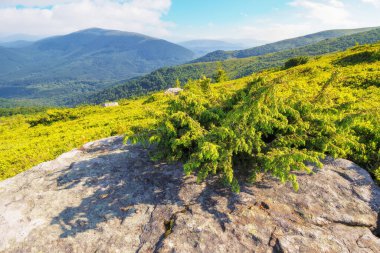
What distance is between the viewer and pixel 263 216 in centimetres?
601

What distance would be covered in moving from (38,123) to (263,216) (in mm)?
39304

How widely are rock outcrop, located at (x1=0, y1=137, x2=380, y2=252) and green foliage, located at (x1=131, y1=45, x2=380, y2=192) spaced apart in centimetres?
60

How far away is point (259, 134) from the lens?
23.1 feet

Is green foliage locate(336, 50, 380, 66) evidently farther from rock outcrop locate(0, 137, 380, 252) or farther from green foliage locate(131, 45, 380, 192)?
rock outcrop locate(0, 137, 380, 252)

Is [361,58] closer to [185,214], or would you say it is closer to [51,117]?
[185,214]

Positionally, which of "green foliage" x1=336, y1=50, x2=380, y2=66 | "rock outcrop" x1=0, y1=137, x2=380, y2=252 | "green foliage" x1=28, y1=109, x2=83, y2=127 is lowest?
"green foliage" x1=28, y1=109, x2=83, y2=127

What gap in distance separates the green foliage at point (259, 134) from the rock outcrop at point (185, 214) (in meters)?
0.60

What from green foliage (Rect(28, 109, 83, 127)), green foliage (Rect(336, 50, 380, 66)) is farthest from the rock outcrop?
green foliage (Rect(28, 109, 83, 127))

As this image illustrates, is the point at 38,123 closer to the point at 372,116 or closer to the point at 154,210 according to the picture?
the point at 154,210

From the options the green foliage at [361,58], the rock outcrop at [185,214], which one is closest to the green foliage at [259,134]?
the rock outcrop at [185,214]

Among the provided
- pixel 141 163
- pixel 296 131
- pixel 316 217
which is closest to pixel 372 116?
pixel 296 131

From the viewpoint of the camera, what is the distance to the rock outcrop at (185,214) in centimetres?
551

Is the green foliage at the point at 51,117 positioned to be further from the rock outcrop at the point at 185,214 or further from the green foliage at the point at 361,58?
the green foliage at the point at 361,58

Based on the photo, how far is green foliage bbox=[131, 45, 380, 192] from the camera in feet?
20.6
